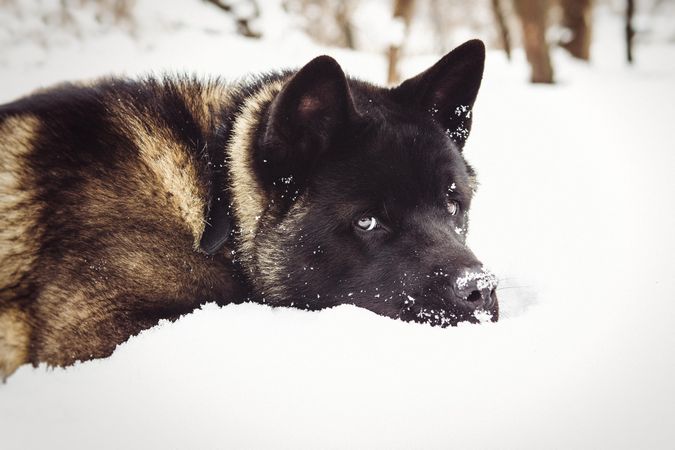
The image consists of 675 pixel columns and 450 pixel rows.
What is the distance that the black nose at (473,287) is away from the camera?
1.85m

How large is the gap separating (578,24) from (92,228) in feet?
36.1

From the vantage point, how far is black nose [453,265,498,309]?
6.08ft

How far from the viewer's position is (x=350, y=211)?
2066 mm

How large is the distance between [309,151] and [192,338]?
0.97 m

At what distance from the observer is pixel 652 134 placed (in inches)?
213

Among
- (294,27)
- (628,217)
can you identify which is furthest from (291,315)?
(294,27)

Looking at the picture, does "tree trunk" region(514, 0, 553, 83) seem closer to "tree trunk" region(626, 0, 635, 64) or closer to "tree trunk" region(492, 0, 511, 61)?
"tree trunk" region(626, 0, 635, 64)

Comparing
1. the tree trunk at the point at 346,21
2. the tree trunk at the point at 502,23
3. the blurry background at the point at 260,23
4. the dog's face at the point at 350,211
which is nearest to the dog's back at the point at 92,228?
the dog's face at the point at 350,211

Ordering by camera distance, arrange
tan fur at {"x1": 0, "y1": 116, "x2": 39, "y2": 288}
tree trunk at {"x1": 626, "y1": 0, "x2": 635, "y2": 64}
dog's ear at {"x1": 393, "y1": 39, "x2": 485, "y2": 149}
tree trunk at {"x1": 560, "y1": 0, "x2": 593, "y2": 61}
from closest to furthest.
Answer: tan fur at {"x1": 0, "y1": 116, "x2": 39, "y2": 288}
dog's ear at {"x1": 393, "y1": 39, "x2": 485, "y2": 149}
tree trunk at {"x1": 560, "y1": 0, "x2": 593, "y2": 61}
tree trunk at {"x1": 626, "y1": 0, "x2": 635, "y2": 64}

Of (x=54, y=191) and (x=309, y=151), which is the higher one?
(x=309, y=151)

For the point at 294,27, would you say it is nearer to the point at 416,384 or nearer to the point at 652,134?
the point at 652,134

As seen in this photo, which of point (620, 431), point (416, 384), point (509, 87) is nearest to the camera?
point (620, 431)

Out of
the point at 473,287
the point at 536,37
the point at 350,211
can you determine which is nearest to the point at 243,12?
the point at 536,37

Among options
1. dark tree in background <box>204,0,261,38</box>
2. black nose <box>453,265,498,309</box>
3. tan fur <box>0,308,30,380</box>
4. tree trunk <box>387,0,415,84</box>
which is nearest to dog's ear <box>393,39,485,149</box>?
black nose <box>453,265,498,309</box>
